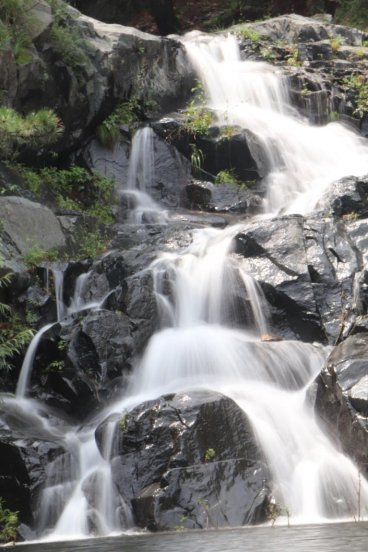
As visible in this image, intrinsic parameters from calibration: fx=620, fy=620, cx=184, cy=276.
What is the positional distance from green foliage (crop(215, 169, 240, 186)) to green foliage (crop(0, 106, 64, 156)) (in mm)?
3569

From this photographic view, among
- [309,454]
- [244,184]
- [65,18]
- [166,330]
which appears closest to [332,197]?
[244,184]

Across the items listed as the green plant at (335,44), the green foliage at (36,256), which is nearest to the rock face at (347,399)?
the green foliage at (36,256)

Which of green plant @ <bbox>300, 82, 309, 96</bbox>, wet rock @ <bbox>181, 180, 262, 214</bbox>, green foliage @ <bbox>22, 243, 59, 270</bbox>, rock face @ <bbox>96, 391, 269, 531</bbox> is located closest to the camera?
rock face @ <bbox>96, 391, 269, 531</bbox>

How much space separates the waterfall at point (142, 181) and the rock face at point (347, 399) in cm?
629

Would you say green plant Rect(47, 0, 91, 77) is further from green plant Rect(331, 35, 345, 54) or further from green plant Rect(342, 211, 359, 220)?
green plant Rect(331, 35, 345, 54)

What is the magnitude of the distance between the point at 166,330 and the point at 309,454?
2993 mm

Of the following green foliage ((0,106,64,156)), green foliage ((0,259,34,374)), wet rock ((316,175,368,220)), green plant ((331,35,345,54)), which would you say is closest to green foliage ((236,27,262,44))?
green plant ((331,35,345,54))

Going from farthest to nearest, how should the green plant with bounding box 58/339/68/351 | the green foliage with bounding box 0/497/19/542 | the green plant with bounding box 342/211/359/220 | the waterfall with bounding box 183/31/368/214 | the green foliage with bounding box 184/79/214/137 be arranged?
the green foliage with bounding box 184/79/214/137
the waterfall with bounding box 183/31/368/214
the green plant with bounding box 342/211/359/220
the green plant with bounding box 58/339/68/351
the green foliage with bounding box 0/497/19/542

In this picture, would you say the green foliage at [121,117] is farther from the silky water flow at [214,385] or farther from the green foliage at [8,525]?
the green foliage at [8,525]

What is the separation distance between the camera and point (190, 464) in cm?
605

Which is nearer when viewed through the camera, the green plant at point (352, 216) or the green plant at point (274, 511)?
the green plant at point (274, 511)

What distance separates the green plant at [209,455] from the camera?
20.0 ft

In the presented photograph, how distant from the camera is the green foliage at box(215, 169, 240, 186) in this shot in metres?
13.4

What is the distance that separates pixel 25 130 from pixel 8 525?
5.90m
